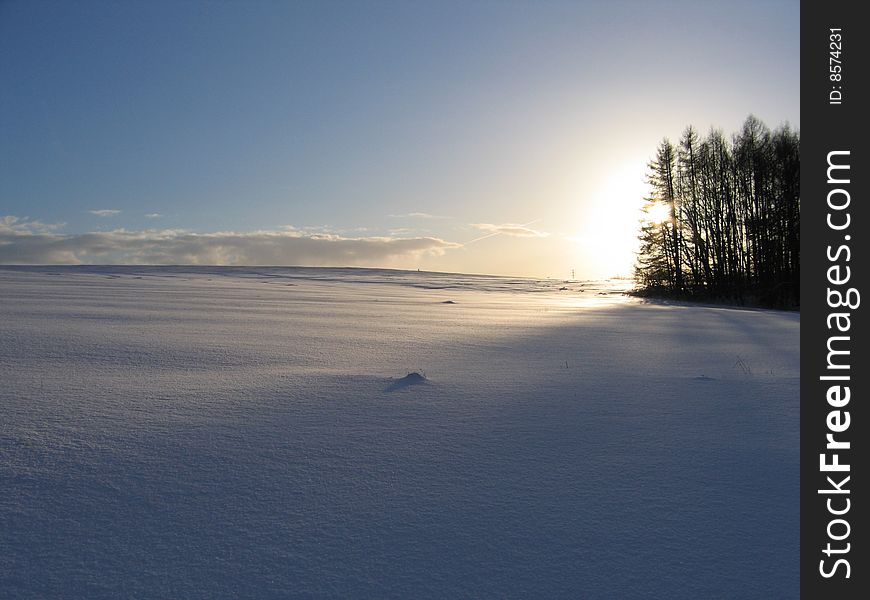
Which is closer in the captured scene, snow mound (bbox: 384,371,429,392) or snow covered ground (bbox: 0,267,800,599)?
snow covered ground (bbox: 0,267,800,599)

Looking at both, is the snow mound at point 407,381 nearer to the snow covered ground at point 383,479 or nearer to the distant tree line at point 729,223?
the snow covered ground at point 383,479

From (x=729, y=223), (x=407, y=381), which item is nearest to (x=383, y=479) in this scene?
(x=407, y=381)

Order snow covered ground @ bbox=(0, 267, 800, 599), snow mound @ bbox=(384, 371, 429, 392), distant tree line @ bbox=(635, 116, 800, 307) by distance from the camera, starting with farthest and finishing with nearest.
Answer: distant tree line @ bbox=(635, 116, 800, 307)
snow mound @ bbox=(384, 371, 429, 392)
snow covered ground @ bbox=(0, 267, 800, 599)

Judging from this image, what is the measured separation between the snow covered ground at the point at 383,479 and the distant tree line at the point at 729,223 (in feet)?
56.3

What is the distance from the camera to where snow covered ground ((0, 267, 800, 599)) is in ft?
3.50

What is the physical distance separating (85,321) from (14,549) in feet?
11.6

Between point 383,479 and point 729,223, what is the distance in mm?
21992

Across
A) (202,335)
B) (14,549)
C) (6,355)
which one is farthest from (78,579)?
(202,335)

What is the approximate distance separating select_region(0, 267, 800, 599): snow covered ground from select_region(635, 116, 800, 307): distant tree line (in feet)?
56.3

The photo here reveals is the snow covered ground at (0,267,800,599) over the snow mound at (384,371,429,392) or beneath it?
beneath

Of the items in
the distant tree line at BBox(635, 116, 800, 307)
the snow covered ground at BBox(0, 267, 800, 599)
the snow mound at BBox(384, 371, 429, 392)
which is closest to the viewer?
the snow covered ground at BBox(0, 267, 800, 599)
